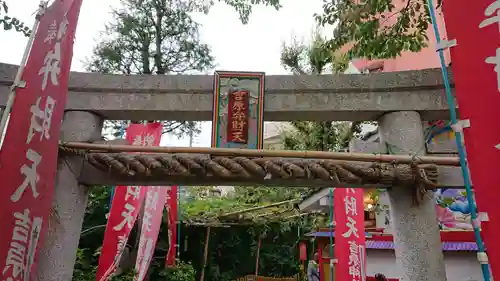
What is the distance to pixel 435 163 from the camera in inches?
144

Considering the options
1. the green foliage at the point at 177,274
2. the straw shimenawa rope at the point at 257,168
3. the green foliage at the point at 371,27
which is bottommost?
the green foliage at the point at 177,274

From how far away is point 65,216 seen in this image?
3742 mm

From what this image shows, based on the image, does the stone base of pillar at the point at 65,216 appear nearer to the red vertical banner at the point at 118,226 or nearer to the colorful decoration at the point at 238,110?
the colorful decoration at the point at 238,110

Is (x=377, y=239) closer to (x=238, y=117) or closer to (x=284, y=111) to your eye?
(x=284, y=111)

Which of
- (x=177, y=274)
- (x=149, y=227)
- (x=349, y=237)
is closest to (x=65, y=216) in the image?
(x=149, y=227)

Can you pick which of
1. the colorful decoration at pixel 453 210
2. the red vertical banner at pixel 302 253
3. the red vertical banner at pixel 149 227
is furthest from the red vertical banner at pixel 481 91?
the red vertical banner at pixel 302 253

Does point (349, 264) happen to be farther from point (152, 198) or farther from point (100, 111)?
point (100, 111)

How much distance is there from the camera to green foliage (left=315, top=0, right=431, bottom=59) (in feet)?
19.0

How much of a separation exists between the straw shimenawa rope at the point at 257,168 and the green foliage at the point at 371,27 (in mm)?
2988

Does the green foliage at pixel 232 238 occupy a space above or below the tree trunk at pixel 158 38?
below

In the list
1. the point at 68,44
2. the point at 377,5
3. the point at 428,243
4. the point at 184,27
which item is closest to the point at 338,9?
the point at 377,5

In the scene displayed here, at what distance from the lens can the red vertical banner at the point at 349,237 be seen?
5.83m

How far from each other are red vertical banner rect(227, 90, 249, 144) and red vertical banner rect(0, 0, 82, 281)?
1721mm

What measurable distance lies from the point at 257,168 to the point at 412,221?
1.69 m
